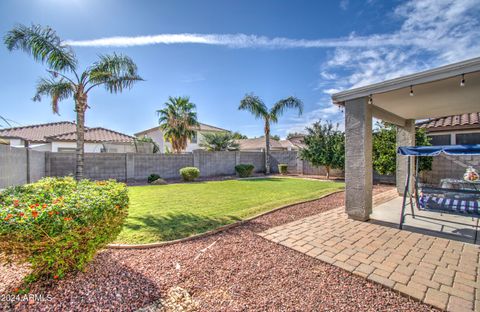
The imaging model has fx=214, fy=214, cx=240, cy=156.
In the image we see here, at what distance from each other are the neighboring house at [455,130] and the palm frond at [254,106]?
10214mm

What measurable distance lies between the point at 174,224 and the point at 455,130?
13.8 m

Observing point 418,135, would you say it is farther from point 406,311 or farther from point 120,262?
point 120,262

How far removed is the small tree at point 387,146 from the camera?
1030 cm

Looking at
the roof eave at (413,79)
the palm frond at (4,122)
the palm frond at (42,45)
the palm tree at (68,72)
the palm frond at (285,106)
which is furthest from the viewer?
the palm frond at (285,106)

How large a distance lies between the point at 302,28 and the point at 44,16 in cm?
880

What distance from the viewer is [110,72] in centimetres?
861

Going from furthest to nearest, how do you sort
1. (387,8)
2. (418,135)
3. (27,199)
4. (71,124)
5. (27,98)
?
(71,124) → (418,135) → (27,98) → (387,8) → (27,199)

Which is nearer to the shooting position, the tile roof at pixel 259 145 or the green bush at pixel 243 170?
the green bush at pixel 243 170

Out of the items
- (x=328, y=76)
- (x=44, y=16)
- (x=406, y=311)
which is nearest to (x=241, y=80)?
(x=328, y=76)

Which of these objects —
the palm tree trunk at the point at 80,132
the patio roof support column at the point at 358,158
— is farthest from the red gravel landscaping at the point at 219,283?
the palm tree trunk at the point at 80,132

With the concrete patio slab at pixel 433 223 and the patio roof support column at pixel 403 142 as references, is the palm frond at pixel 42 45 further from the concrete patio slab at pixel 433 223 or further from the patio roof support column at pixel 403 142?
the patio roof support column at pixel 403 142

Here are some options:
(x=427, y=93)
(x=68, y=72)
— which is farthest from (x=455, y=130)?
(x=68, y=72)

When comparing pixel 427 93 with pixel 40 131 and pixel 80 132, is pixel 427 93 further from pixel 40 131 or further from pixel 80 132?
pixel 40 131

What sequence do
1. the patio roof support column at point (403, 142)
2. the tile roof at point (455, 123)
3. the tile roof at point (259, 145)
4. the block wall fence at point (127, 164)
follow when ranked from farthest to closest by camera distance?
1. the tile roof at point (259, 145)
2. the tile roof at point (455, 123)
3. the patio roof support column at point (403, 142)
4. the block wall fence at point (127, 164)
